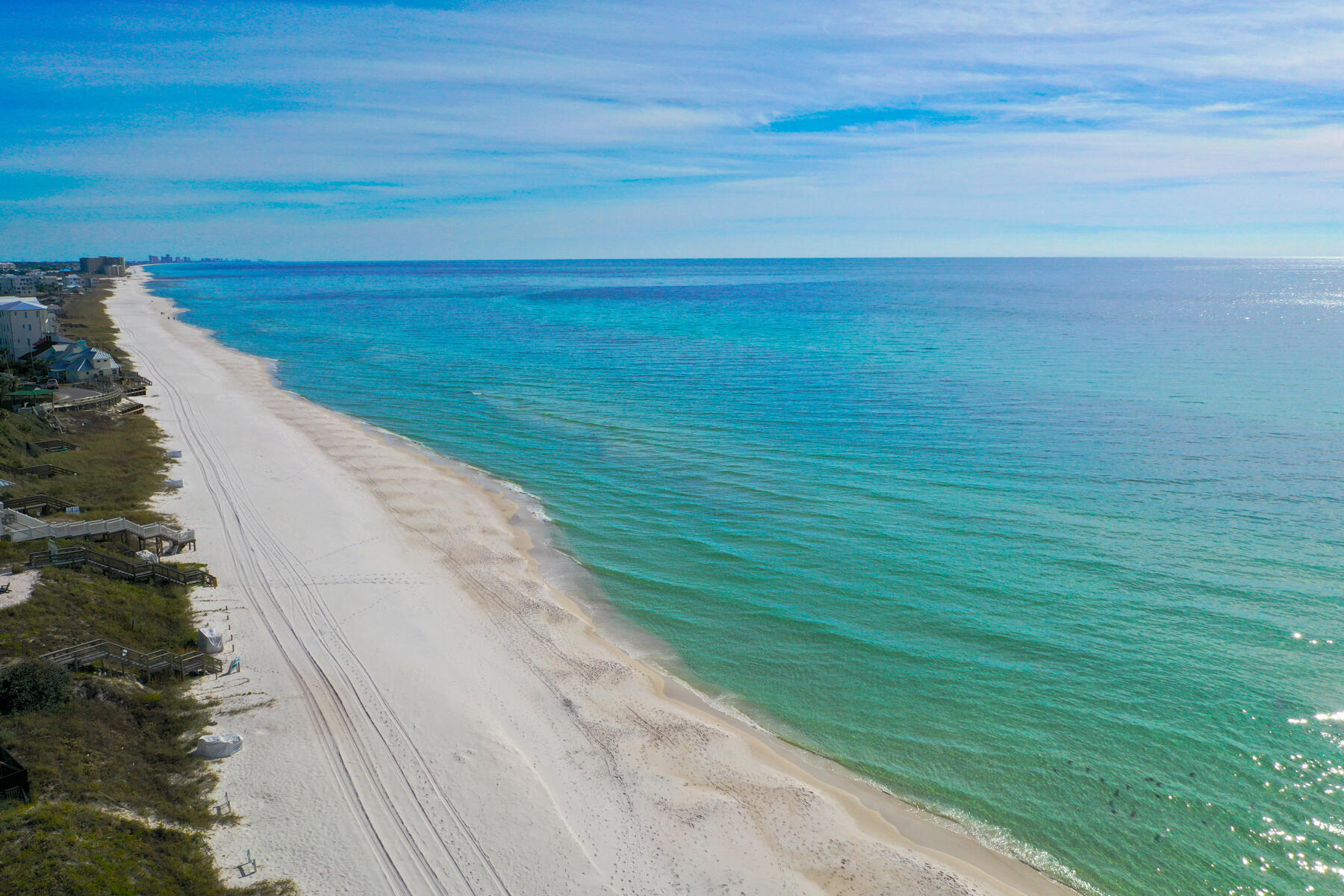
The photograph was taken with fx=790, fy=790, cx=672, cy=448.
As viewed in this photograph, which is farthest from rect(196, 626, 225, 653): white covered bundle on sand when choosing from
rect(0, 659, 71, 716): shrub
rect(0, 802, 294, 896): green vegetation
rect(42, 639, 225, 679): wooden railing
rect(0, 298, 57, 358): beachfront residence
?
rect(0, 298, 57, 358): beachfront residence

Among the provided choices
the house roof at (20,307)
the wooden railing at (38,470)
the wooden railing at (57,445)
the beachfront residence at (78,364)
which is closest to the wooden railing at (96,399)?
the beachfront residence at (78,364)

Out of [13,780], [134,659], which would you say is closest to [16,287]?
[134,659]

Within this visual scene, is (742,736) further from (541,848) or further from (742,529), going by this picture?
(742,529)

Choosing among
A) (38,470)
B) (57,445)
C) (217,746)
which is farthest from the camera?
(57,445)

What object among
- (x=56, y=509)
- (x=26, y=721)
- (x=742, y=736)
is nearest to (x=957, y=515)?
(x=742, y=736)

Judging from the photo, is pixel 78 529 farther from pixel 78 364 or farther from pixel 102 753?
pixel 78 364
